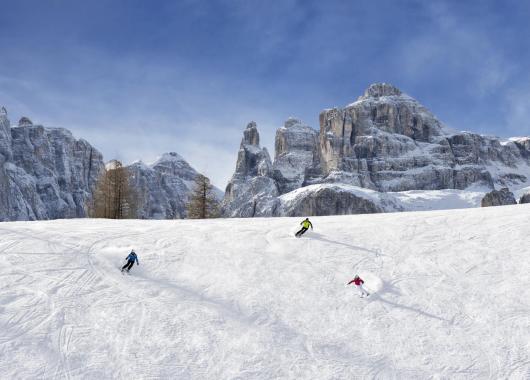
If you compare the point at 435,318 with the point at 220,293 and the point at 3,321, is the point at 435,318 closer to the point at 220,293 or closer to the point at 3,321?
the point at 220,293

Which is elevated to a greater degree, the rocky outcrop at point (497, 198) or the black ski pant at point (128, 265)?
the rocky outcrop at point (497, 198)

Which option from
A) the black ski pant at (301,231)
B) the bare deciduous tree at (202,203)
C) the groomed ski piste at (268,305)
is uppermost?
the bare deciduous tree at (202,203)

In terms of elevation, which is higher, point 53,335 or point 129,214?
point 129,214

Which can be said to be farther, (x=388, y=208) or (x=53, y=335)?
(x=388, y=208)

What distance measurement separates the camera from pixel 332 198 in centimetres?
16875

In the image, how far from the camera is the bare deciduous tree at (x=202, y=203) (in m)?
52.2

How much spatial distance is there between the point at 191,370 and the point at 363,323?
6.49 m

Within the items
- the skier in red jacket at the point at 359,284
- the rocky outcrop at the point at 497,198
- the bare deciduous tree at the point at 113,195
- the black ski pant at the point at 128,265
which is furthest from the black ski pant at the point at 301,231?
the rocky outcrop at the point at 497,198

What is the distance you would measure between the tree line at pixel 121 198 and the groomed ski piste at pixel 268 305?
86.1ft

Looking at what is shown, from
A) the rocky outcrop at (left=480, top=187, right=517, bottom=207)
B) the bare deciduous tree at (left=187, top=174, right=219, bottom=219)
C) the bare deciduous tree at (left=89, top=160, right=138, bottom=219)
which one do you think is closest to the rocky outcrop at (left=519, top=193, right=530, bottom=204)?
the rocky outcrop at (left=480, top=187, right=517, bottom=207)

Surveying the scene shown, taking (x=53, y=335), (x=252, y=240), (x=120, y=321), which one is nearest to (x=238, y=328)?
(x=120, y=321)

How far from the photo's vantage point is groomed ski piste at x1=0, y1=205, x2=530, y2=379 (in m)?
13.3

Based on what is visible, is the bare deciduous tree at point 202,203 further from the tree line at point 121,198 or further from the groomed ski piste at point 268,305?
the groomed ski piste at point 268,305

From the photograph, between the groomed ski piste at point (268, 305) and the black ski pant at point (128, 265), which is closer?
the groomed ski piste at point (268, 305)
